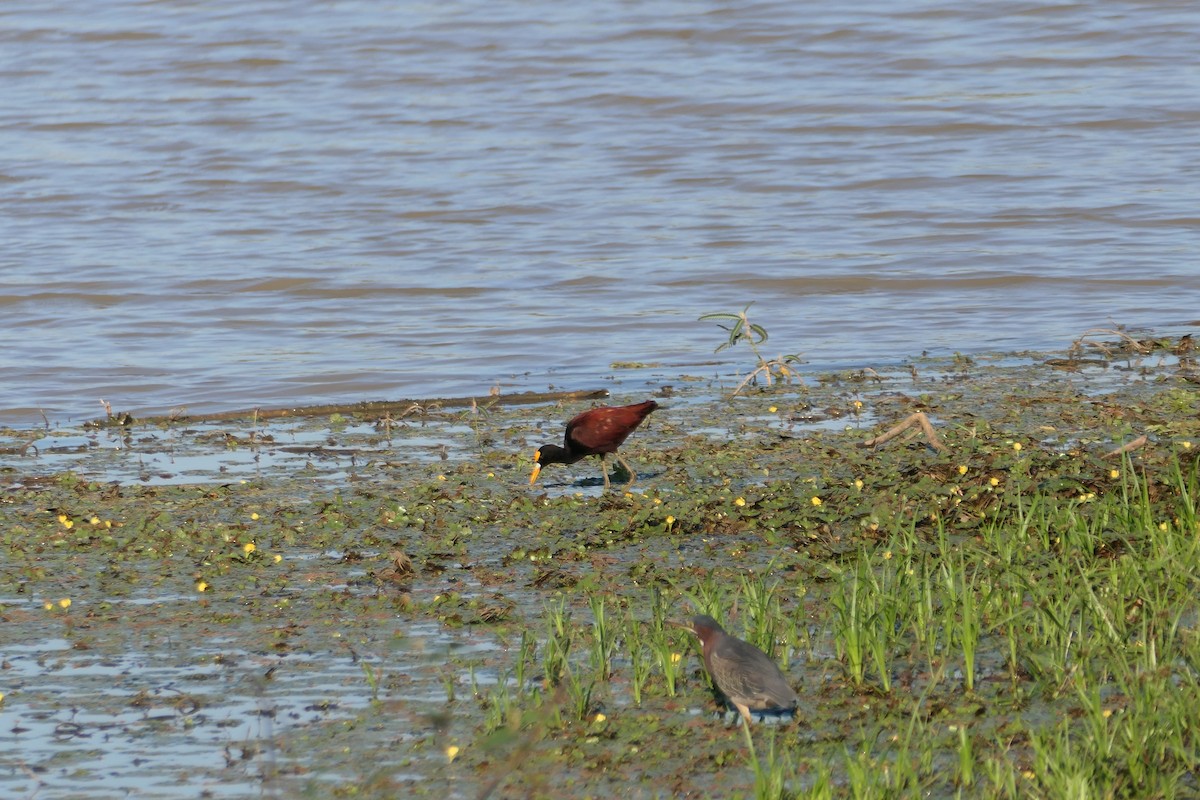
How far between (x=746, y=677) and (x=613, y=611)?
1287 millimetres

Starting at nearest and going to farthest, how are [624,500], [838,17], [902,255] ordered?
[624,500]
[902,255]
[838,17]

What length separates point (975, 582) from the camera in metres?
5.42

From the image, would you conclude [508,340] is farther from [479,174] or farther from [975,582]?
[975,582]

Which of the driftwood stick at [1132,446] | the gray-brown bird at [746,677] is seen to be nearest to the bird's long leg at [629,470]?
the driftwood stick at [1132,446]

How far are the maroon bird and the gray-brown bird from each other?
3.19 m

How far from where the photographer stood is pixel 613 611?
5914 millimetres

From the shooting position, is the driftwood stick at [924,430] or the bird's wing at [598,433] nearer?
the driftwood stick at [924,430]

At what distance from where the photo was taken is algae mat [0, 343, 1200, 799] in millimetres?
4570

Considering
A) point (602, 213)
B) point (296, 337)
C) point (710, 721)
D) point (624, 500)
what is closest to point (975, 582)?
point (710, 721)

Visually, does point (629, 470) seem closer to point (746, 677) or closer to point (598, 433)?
point (598, 433)

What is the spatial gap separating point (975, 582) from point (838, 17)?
20.3 meters

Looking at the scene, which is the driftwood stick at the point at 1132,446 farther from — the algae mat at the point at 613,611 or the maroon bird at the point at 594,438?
the maroon bird at the point at 594,438

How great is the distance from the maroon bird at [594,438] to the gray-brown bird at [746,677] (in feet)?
10.5

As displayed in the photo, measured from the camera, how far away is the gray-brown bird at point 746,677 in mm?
4664
